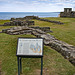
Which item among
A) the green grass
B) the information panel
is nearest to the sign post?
the information panel

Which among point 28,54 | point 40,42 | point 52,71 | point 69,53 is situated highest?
point 40,42

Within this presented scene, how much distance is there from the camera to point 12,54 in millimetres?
9695

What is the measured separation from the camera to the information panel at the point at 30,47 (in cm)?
623

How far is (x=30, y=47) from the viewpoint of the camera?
20.9 ft

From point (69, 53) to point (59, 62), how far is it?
54.3 inches

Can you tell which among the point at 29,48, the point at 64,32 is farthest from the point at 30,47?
the point at 64,32

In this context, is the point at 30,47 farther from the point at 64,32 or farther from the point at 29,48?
the point at 64,32

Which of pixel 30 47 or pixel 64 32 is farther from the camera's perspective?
pixel 64 32

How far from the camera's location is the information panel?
20.5 ft

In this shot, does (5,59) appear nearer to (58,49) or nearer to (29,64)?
(29,64)

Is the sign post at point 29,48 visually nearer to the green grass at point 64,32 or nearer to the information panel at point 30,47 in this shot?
the information panel at point 30,47

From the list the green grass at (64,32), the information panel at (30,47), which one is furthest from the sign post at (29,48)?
the green grass at (64,32)

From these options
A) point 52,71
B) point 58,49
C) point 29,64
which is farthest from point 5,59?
point 58,49

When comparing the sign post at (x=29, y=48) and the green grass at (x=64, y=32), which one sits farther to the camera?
the green grass at (x=64, y=32)
